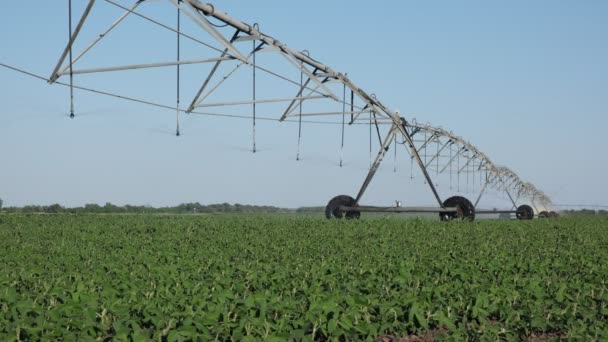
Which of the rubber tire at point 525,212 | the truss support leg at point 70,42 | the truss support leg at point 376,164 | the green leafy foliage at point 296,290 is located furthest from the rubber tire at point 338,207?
the rubber tire at point 525,212

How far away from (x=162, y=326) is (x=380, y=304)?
6.40 feet

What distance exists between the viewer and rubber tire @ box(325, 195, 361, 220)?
25.4m

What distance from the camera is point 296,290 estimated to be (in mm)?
7211

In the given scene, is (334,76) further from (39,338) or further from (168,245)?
(39,338)

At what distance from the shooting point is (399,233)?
1695 cm

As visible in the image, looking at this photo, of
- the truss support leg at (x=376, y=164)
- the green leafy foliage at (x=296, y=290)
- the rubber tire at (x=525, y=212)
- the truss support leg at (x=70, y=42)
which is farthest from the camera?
the rubber tire at (x=525, y=212)

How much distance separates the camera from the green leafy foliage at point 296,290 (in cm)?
516

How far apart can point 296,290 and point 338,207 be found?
18336 mm

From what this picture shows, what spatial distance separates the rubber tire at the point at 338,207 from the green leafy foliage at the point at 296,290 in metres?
10.8

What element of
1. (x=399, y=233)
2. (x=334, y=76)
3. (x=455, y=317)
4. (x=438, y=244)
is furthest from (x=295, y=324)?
(x=334, y=76)

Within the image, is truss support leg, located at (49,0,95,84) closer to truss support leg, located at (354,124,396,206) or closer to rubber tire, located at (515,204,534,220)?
truss support leg, located at (354,124,396,206)

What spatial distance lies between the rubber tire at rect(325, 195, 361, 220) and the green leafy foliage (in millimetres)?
10849

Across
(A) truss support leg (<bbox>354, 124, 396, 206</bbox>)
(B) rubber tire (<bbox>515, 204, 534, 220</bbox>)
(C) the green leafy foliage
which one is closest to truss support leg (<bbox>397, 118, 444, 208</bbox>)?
(A) truss support leg (<bbox>354, 124, 396, 206</bbox>)

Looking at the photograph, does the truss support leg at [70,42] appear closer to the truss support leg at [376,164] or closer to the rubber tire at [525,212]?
the truss support leg at [376,164]
